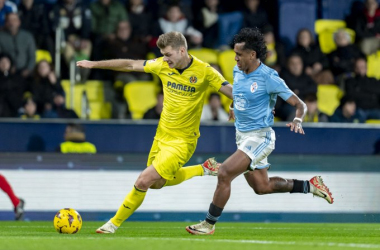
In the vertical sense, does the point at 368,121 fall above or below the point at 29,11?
below

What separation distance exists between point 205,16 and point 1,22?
386 centimetres

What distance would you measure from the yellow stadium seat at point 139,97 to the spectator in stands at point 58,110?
115 centimetres

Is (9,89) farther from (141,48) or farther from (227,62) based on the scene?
(227,62)

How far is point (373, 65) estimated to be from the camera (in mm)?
17516

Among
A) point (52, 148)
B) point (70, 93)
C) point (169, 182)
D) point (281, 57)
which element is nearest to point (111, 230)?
point (169, 182)

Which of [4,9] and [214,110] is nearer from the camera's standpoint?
[214,110]

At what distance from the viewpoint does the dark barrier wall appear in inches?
557

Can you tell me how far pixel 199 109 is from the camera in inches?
405

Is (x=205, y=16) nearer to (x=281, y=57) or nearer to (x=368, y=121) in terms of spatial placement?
(x=281, y=57)

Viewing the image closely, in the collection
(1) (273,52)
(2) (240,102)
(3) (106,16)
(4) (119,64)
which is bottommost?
(1) (273,52)

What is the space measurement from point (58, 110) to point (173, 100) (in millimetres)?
5357

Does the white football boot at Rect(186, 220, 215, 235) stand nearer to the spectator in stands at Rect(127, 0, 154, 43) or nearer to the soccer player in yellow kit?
the soccer player in yellow kit

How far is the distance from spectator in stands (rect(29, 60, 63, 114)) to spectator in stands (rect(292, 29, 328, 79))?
4430 mm

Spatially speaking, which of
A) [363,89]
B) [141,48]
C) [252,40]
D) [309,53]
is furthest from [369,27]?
[252,40]
